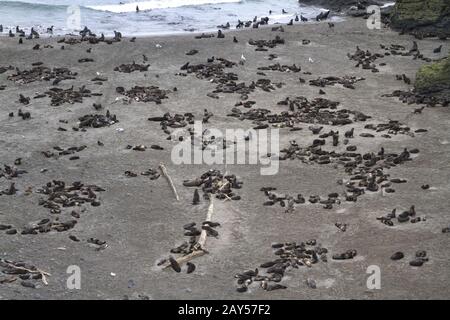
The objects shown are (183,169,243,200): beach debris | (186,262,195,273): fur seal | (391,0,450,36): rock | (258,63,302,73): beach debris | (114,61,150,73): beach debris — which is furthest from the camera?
(391,0,450,36): rock

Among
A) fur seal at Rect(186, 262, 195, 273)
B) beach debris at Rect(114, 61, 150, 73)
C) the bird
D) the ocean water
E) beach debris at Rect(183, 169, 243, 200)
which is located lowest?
fur seal at Rect(186, 262, 195, 273)

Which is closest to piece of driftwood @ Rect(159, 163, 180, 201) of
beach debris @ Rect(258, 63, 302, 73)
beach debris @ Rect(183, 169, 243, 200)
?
beach debris @ Rect(183, 169, 243, 200)

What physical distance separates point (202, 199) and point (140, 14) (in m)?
20.8

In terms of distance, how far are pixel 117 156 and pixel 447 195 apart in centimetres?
600

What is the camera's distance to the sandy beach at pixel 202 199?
8.15 m

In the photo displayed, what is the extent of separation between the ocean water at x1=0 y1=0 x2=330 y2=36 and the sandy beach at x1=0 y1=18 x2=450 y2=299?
280 inches

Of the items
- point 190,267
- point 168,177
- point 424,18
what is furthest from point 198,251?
point 424,18

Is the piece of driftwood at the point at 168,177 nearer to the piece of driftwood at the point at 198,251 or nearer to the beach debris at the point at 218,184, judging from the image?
the beach debris at the point at 218,184

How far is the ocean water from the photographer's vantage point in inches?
1031

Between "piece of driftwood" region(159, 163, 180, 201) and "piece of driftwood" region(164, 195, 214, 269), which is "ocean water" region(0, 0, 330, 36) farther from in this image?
"piece of driftwood" region(164, 195, 214, 269)

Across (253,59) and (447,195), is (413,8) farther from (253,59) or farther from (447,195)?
(447,195)

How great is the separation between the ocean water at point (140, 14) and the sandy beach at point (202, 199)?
712 centimetres

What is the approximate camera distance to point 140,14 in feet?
98.0
